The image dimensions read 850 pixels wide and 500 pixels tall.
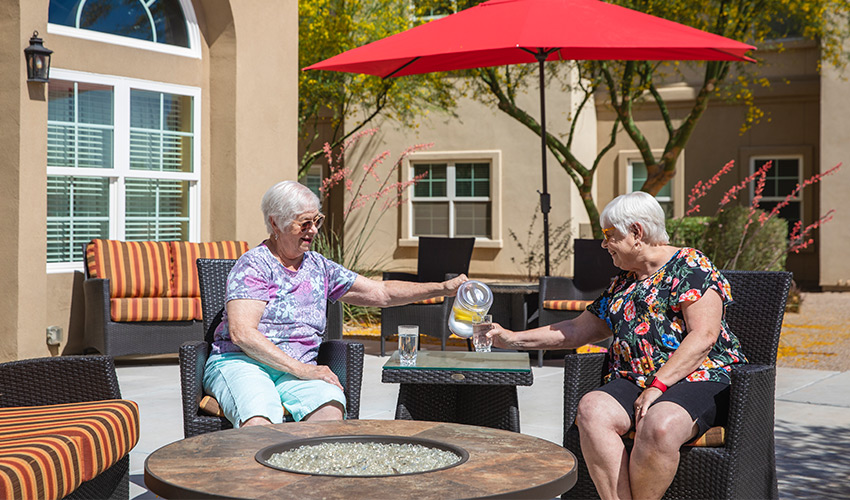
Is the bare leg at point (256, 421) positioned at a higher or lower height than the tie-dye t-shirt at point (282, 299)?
lower

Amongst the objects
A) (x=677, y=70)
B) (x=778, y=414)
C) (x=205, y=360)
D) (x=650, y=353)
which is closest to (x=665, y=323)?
(x=650, y=353)

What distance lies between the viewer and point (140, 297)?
7.47 meters

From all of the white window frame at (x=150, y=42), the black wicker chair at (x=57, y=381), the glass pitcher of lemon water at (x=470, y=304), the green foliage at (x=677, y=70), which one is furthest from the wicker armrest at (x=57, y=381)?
the green foliage at (x=677, y=70)

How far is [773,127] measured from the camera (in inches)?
613

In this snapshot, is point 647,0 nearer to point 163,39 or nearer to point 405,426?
point 163,39

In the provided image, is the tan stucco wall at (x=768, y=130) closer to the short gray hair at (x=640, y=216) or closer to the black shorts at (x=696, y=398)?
the short gray hair at (x=640, y=216)

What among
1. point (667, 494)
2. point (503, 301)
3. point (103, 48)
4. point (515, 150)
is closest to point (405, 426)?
point (667, 494)

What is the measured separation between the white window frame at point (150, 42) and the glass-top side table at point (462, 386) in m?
5.08

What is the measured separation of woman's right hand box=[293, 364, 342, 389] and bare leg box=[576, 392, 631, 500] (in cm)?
96

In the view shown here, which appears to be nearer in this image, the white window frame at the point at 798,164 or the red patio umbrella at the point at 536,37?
the red patio umbrella at the point at 536,37

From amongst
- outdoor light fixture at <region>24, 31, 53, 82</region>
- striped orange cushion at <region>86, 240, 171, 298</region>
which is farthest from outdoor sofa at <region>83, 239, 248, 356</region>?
outdoor light fixture at <region>24, 31, 53, 82</region>

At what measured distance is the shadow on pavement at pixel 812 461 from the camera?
13.3ft

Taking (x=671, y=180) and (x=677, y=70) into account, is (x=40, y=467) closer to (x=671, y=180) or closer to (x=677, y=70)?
(x=677, y=70)

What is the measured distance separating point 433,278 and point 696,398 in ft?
17.5
